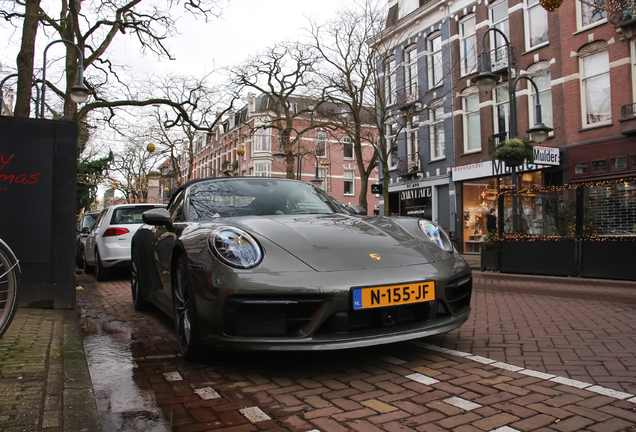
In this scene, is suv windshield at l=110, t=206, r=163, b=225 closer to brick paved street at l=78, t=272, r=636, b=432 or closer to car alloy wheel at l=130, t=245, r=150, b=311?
car alloy wheel at l=130, t=245, r=150, b=311

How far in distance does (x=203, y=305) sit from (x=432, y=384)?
4.80ft

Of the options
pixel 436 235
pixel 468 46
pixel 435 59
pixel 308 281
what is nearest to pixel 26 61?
pixel 436 235

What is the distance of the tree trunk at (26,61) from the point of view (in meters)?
12.0

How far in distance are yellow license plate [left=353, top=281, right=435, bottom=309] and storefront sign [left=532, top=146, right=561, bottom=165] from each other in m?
14.0

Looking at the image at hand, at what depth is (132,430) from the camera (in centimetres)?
229

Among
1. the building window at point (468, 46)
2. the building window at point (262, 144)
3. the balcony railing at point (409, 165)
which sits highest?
the building window at point (262, 144)

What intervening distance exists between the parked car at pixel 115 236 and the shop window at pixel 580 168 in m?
14.0

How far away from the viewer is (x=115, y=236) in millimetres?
8812

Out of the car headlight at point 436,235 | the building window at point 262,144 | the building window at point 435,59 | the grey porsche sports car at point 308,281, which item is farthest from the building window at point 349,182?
the grey porsche sports car at point 308,281

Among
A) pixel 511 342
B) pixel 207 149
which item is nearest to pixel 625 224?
pixel 511 342

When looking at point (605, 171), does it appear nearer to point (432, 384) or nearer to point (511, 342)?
point (511, 342)

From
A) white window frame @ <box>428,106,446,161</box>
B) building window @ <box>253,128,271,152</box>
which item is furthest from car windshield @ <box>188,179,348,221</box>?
building window @ <box>253,128,271,152</box>

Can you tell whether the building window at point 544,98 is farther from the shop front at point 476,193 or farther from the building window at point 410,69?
the building window at point 410,69

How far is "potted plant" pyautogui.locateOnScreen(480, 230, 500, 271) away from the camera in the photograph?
1181 centimetres
